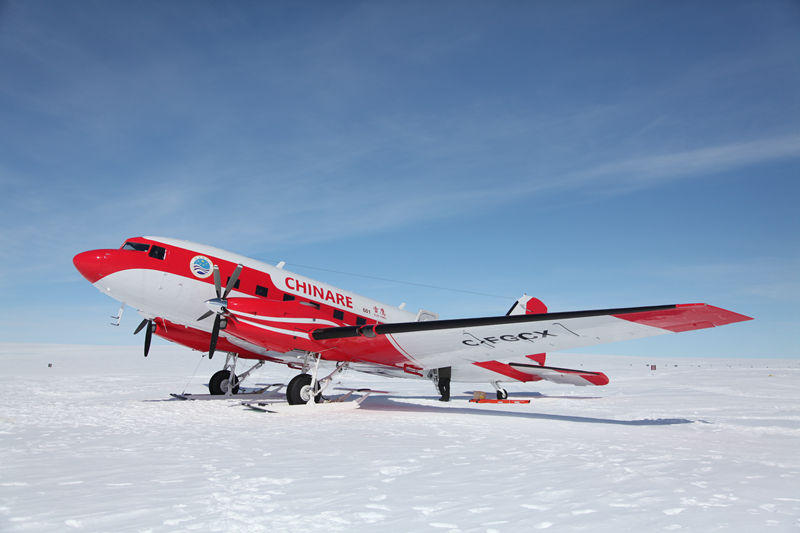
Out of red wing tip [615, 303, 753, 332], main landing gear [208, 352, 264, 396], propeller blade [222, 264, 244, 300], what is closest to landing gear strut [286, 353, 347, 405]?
propeller blade [222, 264, 244, 300]

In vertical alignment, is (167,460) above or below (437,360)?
below

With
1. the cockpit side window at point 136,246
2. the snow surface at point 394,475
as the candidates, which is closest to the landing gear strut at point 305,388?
the snow surface at point 394,475

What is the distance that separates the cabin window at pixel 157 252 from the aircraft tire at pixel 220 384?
7.31 m

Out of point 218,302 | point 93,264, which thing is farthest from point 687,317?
point 93,264

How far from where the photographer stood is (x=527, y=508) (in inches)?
173

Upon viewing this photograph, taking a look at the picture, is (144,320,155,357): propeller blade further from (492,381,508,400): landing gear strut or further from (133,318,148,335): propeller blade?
(492,381,508,400): landing gear strut

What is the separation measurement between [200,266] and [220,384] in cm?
750

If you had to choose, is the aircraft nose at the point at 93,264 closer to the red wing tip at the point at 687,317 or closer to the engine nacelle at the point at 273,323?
the engine nacelle at the point at 273,323

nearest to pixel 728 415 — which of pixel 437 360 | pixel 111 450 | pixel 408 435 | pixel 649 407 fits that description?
pixel 649 407

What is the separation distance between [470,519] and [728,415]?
11855 mm

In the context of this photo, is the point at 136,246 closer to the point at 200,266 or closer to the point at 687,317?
the point at 200,266

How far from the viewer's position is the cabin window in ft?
45.5

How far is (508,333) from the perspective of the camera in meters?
11.8

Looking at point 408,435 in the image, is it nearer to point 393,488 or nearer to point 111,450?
point 393,488
